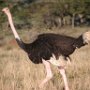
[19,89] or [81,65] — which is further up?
[19,89]

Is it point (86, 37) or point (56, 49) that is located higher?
point (86, 37)

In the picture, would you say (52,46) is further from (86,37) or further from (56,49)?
(86,37)

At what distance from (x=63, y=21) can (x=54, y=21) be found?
1327mm

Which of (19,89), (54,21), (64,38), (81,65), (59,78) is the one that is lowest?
(54,21)

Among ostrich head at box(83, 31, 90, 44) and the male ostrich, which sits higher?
ostrich head at box(83, 31, 90, 44)

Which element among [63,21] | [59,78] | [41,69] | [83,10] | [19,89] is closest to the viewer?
[19,89]

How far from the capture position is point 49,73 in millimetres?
6941

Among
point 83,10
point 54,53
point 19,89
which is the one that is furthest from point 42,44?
point 83,10

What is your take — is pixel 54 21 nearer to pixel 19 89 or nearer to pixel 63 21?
pixel 63 21

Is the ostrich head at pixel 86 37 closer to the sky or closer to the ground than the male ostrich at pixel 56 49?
closer to the sky

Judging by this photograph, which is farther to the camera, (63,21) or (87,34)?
(63,21)

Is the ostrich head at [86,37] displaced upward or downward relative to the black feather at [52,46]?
upward

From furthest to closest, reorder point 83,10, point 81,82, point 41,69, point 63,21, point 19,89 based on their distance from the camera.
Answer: point 63,21
point 83,10
point 41,69
point 81,82
point 19,89

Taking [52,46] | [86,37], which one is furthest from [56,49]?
[86,37]
